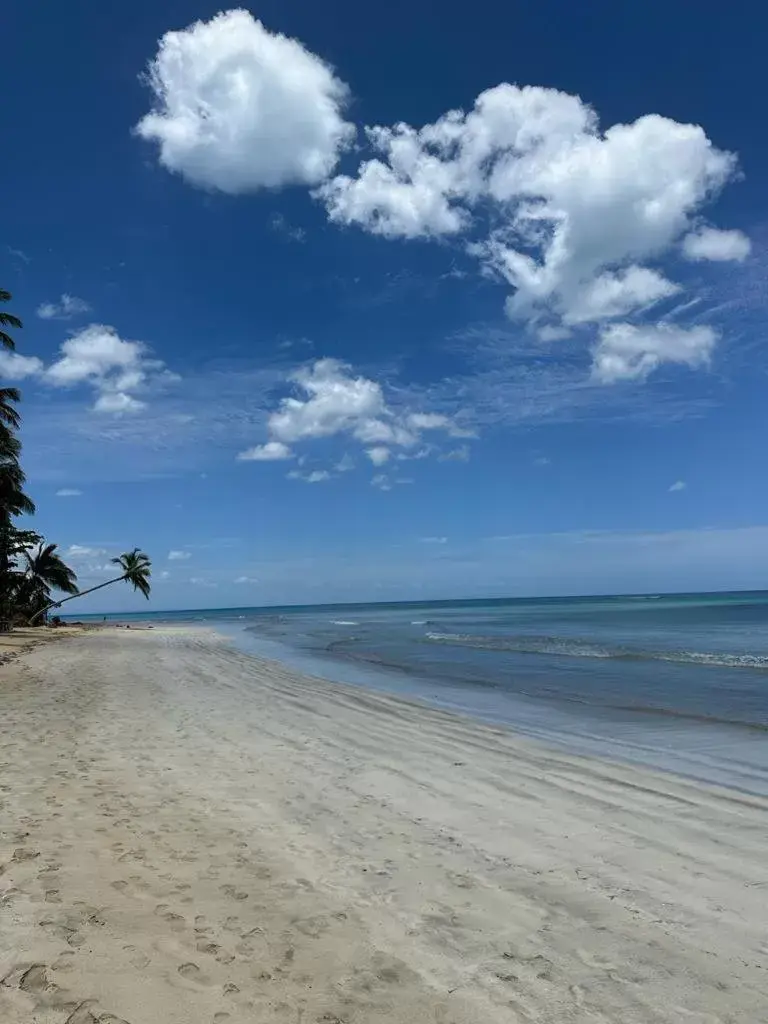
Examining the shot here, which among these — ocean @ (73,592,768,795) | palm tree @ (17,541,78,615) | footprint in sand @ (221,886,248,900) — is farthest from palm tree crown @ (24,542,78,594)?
footprint in sand @ (221,886,248,900)

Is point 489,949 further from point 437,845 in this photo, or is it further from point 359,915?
point 437,845

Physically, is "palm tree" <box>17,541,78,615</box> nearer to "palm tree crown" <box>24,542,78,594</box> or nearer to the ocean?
"palm tree crown" <box>24,542,78,594</box>

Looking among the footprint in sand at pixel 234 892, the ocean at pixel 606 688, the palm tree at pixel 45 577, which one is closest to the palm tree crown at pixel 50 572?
the palm tree at pixel 45 577

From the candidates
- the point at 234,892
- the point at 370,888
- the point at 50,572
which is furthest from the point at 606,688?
the point at 50,572

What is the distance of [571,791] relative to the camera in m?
7.75

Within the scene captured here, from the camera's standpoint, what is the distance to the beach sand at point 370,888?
3594 mm

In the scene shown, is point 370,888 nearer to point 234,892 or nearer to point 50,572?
point 234,892

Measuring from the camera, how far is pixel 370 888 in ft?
16.6

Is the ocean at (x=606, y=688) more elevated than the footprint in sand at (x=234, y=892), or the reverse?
the footprint in sand at (x=234, y=892)

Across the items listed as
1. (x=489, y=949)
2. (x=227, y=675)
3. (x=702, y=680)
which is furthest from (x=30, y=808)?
(x=702, y=680)

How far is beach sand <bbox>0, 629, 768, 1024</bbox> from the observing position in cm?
359

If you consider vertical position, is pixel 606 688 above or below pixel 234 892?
below

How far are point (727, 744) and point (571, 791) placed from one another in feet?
13.7

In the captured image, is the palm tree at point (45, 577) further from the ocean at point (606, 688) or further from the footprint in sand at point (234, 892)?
the footprint in sand at point (234, 892)
